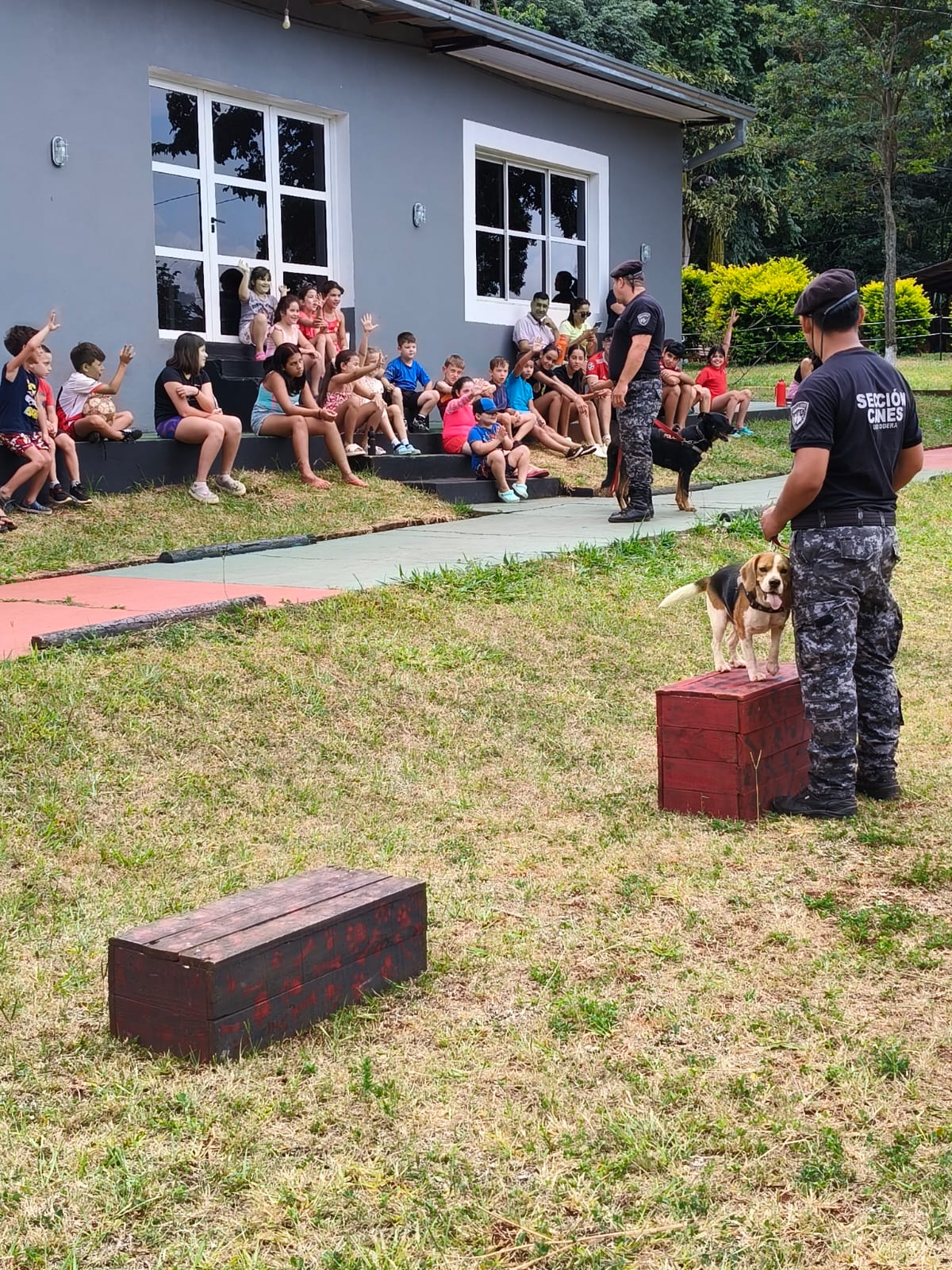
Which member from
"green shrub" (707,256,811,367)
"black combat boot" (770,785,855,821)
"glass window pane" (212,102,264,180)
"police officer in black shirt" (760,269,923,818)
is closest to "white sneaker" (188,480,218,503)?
"glass window pane" (212,102,264,180)

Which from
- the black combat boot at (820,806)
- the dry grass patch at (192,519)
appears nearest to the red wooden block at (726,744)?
the black combat boot at (820,806)

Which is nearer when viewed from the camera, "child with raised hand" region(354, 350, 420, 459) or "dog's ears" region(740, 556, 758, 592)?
"dog's ears" region(740, 556, 758, 592)

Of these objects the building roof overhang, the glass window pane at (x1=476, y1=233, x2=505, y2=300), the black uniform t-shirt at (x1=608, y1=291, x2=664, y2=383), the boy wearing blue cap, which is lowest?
the boy wearing blue cap

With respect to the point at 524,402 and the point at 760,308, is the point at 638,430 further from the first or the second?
the point at 760,308

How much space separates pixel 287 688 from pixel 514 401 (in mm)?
8905

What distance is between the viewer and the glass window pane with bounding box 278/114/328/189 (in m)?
13.7

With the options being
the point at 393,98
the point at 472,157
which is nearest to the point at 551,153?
the point at 472,157

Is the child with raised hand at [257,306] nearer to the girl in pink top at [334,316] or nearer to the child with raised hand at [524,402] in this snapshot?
the girl in pink top at [334,316]

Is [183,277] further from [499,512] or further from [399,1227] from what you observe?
[399,1227]

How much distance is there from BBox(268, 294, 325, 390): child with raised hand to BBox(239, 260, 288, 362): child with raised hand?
275 mm

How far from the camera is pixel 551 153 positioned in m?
16.8

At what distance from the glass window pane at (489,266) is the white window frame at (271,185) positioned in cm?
245

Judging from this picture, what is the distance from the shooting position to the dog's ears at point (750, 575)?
5.40 metres

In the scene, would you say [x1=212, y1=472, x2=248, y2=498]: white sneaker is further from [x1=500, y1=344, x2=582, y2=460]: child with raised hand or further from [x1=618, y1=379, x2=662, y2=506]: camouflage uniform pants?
[x1=500, y1=344, x2=582, y2=460]: child with raised hand
